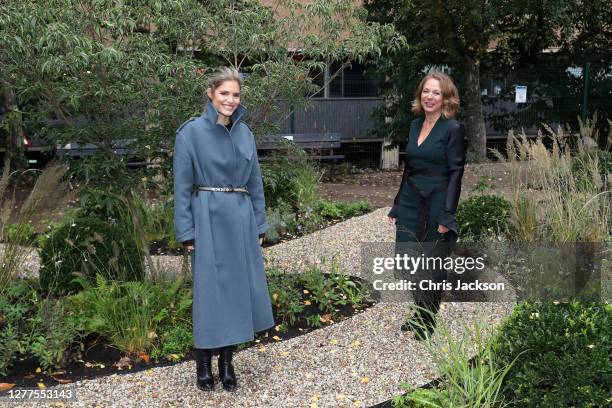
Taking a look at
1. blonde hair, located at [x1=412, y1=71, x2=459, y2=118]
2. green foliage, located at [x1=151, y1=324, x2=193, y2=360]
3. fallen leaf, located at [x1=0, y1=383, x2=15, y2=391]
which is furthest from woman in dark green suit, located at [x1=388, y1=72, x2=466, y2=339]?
fallen leaf, located at [x1=0, y1=383, x2=15, y2=391]

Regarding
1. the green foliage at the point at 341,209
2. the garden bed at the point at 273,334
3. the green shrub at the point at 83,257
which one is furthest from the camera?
the green foliage at the point at 341,209

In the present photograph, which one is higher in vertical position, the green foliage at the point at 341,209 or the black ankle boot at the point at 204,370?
the green foliage at the point at 341,209

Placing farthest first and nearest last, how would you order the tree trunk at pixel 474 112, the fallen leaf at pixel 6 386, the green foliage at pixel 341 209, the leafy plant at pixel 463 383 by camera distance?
the tree trunk at pixel 474 112 → the green foliage at pixel 341 209 → the fallen leaf at pixel 6 386 → the leafy plant at pixel 463 383

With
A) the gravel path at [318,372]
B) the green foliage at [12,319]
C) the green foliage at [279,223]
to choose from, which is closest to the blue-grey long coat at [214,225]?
the gravel path at [318,372]

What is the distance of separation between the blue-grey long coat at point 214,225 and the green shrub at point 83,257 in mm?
1637

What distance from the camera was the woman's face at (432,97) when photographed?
15.3ft

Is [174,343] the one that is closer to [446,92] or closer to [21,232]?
[21,232]

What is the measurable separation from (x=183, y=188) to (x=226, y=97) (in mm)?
547

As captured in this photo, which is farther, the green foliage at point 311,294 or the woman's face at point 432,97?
the green foliage at point 311,294

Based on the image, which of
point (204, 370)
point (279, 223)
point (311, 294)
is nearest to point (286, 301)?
point (311, 294)

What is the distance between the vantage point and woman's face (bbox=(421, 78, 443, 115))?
4676 mm

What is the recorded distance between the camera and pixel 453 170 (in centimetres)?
472

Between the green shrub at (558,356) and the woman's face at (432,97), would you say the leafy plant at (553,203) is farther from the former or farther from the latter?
the green shrub at (558,356)

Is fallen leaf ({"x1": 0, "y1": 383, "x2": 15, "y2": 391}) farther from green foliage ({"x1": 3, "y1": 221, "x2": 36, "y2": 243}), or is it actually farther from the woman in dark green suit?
the woman in dark green suit
